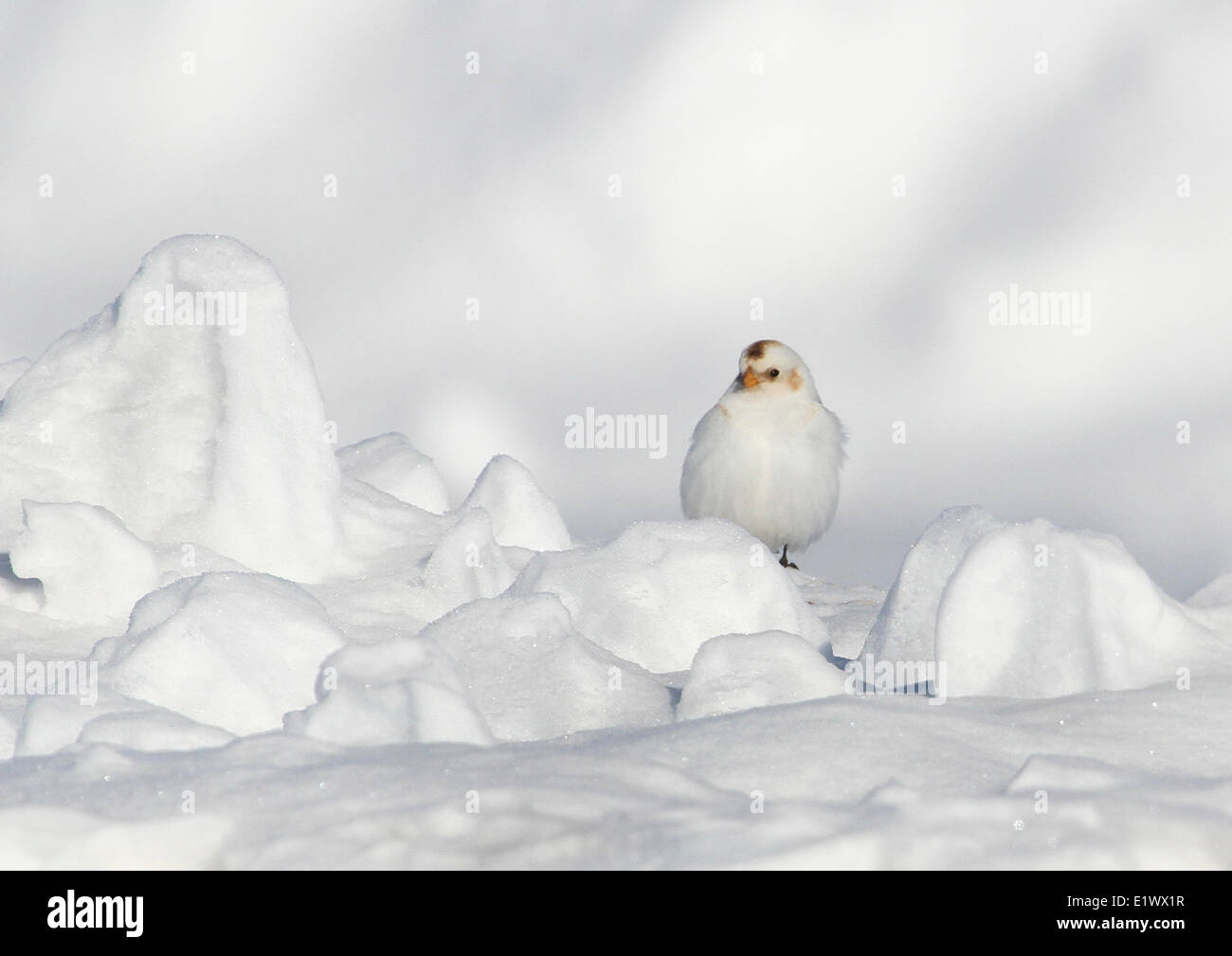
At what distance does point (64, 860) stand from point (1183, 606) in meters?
4.45

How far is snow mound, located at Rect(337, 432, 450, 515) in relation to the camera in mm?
11656

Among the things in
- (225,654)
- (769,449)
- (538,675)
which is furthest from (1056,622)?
(769,449)

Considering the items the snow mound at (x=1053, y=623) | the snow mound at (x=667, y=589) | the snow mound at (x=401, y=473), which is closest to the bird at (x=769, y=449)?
the snow mound at (x=401, y=473)

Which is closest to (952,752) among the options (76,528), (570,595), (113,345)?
(570,595)

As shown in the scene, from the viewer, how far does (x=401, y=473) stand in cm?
1180

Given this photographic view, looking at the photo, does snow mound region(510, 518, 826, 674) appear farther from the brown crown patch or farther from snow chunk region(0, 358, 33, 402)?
snow chunk region(0, 358, 33, 402)

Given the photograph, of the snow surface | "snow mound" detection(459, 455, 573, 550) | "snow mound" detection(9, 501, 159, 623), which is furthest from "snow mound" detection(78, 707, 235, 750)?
"snow mound" detection(459, 455, 573, 550)

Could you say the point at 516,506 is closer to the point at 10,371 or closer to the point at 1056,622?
the point at 10,371

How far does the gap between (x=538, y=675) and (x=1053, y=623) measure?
196 centimetres

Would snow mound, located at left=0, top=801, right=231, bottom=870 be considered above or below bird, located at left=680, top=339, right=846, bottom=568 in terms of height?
below

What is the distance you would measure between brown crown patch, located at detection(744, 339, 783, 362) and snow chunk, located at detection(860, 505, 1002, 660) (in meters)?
4.99

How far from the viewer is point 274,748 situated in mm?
3961
